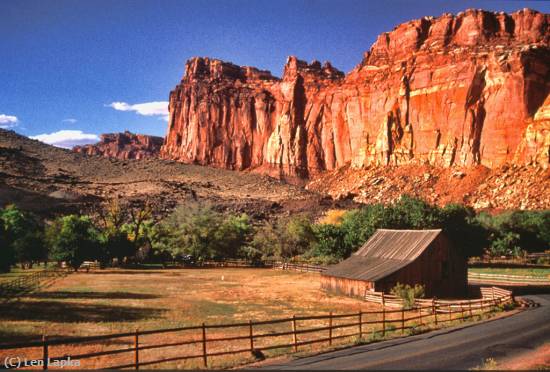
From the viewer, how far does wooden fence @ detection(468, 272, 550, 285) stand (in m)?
39.0

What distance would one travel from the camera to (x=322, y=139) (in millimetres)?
144500

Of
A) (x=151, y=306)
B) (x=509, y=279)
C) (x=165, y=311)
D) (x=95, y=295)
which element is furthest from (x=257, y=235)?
(x=165, y=311)

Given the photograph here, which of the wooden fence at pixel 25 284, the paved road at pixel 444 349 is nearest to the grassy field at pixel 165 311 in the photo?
the wooden fence at pixel 25 284

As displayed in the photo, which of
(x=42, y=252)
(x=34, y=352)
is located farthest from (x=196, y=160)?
(x=34, y=352)

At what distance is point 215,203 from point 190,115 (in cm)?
7383

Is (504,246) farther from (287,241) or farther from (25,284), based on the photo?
(25,284)

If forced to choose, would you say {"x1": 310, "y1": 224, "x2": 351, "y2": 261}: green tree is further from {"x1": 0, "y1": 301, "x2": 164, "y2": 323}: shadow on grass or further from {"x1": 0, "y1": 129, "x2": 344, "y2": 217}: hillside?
{"x1": 0, "y1": 129, "x2": 344, "y2": 217}: hillside

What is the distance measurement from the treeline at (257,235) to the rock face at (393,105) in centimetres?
3269

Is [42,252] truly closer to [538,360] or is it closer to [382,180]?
[538,360]

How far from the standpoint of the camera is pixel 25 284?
3681 centimetres

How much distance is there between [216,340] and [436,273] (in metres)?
21.1

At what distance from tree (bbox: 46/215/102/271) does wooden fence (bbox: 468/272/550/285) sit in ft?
122

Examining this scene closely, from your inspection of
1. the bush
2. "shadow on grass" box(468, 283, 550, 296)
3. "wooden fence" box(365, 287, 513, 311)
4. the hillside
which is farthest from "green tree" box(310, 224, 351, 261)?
the hillside

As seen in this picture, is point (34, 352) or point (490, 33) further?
point (490, 33)
